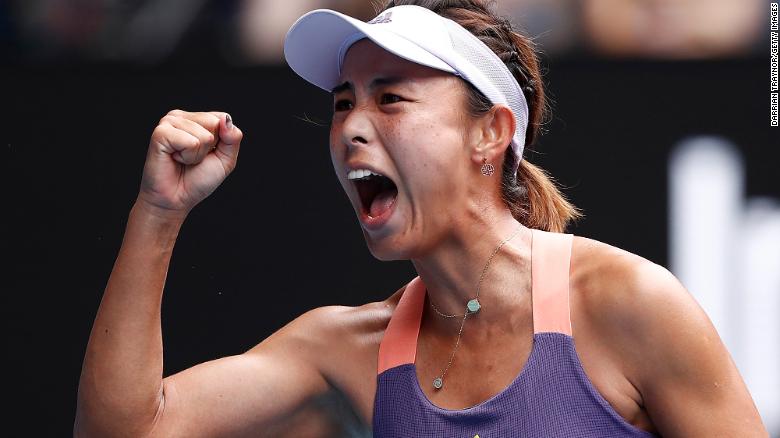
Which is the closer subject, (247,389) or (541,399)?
(541,399)

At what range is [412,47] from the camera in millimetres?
2104

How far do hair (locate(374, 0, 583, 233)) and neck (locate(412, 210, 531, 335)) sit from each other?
10 centimetres

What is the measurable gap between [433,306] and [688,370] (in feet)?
1.67

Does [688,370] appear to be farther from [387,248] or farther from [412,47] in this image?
[412,47]

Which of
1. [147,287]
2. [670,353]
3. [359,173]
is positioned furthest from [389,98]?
[670,353]

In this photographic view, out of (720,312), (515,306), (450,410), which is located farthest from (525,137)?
(720,312)

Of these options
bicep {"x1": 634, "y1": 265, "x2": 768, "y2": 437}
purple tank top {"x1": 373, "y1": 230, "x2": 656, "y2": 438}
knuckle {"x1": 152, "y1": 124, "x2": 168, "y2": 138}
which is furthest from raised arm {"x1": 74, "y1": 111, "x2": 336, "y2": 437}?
bicep {"x1": 634, "y1": 265, "x2": 768, "y2": 437}

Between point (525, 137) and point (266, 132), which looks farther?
point (266, 132)

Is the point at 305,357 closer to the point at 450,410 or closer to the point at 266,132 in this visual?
the point at 450,410

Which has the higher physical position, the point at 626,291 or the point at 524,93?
the point at 524,93

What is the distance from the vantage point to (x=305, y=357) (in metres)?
2.26

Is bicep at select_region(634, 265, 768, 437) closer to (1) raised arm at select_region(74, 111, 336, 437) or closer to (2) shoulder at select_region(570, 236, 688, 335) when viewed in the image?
(2) shoulder at select_region(570, 236, 688, 335)

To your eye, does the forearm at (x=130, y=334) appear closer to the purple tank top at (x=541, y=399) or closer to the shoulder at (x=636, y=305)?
the purple tank top at (x=541, y=399)

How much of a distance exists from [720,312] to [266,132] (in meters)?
1.09
